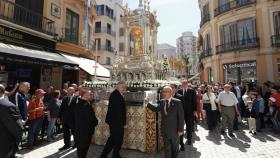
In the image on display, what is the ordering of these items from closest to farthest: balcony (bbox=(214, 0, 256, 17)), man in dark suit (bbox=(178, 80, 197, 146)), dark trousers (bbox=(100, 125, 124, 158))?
dark trousers (bbox=(100, 125, 124, 158)), man in dark suit (bbox=(178, 80, 197, 146)), balcony (bbox=(214, 0, 256, 17))

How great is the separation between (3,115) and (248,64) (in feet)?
60.4

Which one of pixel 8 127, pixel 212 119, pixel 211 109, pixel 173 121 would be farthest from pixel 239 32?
pixel 8 127

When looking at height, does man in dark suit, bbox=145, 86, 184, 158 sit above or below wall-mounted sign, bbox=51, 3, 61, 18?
below

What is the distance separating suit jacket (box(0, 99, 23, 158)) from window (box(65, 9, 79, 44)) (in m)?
10.9

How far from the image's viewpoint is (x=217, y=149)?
20.2 feet

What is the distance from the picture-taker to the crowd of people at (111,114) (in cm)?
423

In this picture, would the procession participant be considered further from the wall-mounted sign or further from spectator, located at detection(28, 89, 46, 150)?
the wall-mounted sign

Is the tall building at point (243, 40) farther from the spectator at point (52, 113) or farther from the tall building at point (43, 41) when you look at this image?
the spectator at point (52, 113)

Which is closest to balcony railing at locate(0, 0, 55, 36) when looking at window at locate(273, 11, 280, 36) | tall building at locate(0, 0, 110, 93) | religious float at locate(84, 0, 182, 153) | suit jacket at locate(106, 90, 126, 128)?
tall building at locate(0, 0, 110, 93)

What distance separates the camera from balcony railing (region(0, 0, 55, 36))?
9906mm

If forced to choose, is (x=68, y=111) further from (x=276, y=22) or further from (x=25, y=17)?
(x=276, y=22)

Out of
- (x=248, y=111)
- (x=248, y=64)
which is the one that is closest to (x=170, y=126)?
(x=248, y=111)

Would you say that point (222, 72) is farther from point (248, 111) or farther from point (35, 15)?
point (35, 15)

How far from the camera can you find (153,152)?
19.2 ft
